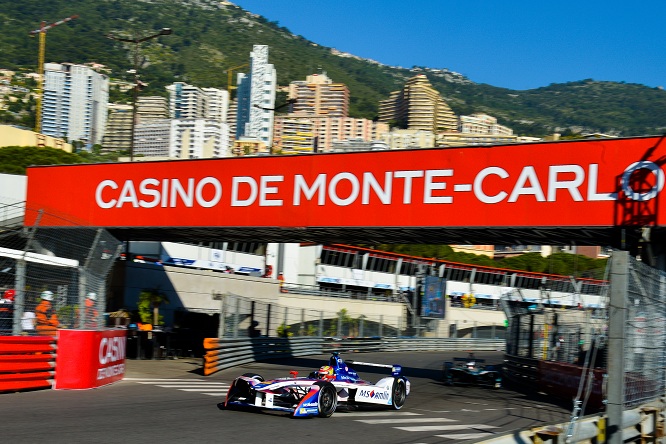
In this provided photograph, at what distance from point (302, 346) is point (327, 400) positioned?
770 inches

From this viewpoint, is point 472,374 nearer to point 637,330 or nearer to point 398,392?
point 398,392

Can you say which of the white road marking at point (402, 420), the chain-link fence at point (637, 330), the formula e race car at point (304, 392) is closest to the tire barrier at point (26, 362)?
the formula e race car at point (304, 392)

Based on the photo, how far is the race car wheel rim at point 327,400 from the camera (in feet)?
44.7

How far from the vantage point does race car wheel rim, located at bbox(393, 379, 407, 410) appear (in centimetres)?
1600

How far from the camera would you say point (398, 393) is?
1616cm

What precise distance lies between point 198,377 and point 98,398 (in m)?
6.88

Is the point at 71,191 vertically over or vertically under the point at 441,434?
over

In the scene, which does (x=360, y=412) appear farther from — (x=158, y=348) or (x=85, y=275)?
(x=158, y=348)

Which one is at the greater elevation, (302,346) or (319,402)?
(319,402)

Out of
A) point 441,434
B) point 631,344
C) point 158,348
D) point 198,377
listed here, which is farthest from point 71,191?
point 631,344

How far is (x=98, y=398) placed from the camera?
14922mm

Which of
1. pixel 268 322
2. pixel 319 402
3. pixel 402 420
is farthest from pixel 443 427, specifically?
pixel 268 322

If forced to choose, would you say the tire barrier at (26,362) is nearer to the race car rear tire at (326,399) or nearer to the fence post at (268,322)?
the race car rear tire at (326,399)

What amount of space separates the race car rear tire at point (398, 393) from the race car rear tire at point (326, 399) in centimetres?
222
